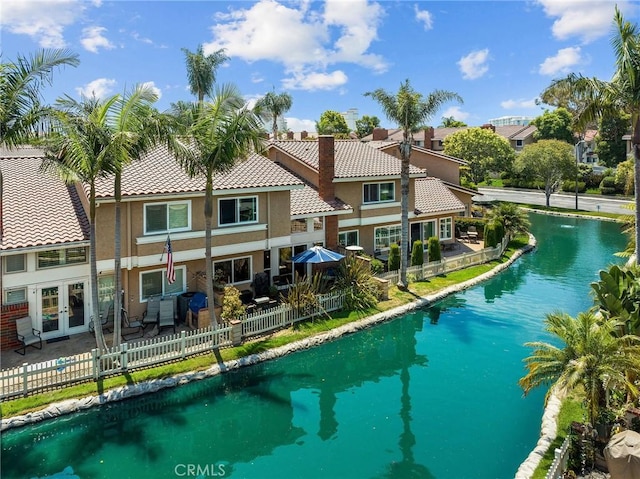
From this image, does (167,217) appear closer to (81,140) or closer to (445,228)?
(81,140)

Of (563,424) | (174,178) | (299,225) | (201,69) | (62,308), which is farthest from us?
(201,69)

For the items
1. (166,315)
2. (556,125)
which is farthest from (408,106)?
(556,125)

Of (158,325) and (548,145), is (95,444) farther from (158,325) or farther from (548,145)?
(548,145)

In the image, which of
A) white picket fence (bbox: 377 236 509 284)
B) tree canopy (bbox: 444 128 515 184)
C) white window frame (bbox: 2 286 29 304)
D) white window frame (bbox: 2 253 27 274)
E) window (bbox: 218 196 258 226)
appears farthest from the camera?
tree canopy (bbox: 444 128 515 184)

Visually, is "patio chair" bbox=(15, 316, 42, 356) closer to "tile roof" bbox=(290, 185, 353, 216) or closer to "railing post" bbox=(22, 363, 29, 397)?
"railing post" bbox=(22, 363, 29, 397)

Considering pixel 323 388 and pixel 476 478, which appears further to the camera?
pixel 323 388

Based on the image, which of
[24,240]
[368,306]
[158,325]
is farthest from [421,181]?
[24,240]

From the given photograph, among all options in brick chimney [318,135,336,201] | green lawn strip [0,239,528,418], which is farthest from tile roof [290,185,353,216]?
green lawn strip [0,239,528,418]
